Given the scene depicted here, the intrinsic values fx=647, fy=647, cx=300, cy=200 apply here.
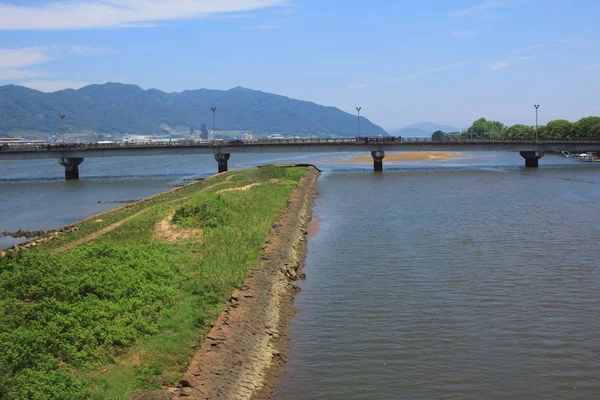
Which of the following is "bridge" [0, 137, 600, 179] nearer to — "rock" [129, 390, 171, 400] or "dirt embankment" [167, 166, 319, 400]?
"dirt embankment" [167, 166, 319, 400]

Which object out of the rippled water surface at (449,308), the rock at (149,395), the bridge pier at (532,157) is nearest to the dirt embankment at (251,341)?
the rock at (149,395)

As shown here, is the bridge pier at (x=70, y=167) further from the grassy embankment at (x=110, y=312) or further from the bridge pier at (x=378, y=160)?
the grassy embankment at (x=110, y=312)

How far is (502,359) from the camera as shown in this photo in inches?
722

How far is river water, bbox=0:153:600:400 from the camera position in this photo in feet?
56.3

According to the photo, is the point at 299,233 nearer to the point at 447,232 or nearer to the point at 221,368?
the point at 447,232

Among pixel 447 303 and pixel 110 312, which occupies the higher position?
pixel 110 312

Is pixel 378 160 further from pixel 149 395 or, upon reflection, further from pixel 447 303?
pixel 149 395

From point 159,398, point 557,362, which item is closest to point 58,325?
point 159,398

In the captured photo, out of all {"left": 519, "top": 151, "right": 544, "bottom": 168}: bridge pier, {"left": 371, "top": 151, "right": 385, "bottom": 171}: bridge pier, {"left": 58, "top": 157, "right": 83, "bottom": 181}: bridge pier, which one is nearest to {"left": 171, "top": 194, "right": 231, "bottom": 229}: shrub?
{"left": 371, "top": 151, "right": 385, "bottom": 171}: bridge pier

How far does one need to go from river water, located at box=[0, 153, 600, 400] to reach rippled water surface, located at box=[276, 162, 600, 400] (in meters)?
0.05

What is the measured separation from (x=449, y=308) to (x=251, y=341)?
798 cm

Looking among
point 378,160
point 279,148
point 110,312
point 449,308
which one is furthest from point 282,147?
point 110,312

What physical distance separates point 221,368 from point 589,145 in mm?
105902

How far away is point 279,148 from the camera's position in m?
106
